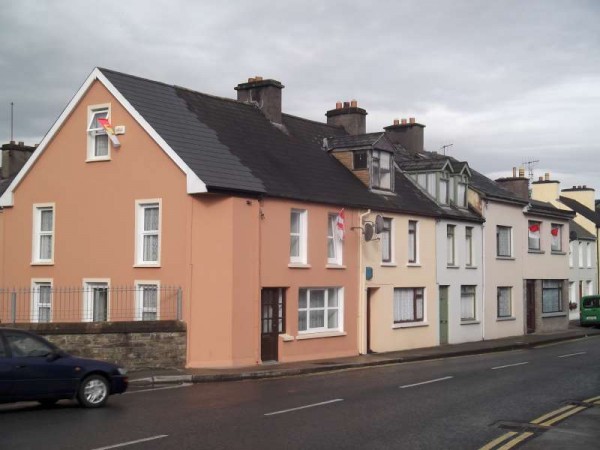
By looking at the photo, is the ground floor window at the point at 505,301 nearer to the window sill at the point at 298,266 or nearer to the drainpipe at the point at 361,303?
the drainpipe at the point at 361,303

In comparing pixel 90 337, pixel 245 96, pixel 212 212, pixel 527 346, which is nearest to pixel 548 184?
pixel 527 346

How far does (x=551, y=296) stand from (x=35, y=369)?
34315 mm

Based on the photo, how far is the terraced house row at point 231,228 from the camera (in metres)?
22.8

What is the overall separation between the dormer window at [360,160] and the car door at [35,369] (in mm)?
17385

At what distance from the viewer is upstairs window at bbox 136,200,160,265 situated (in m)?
23.7

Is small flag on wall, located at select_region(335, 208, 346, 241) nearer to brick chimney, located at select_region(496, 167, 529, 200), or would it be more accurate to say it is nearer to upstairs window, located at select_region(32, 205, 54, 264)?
upstairs window, located at select_region(32, 205, 54, 264)

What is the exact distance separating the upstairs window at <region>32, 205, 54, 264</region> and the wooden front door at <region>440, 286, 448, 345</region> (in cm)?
1587

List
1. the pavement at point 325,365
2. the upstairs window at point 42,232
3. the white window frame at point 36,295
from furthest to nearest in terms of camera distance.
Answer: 1. the upstairs window at point 42,232
2. the white window frame at point 36,295
3. the pavement at point 325,365

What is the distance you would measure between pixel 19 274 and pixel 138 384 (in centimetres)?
981

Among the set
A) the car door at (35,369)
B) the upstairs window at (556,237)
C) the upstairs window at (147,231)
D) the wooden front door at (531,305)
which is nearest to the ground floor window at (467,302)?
the wooden front door at (531,305)

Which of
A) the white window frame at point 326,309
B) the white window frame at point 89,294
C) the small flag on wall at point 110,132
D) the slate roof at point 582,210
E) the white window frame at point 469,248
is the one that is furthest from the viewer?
the slate roof at point 582,210

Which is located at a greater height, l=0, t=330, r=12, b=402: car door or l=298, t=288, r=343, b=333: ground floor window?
l=298, t=288, r=343, b=333: ground floor window

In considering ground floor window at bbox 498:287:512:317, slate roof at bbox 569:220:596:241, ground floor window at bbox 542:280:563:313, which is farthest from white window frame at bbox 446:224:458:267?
slate roof at bbox 569:220:596:241

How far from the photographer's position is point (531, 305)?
41094 mm
